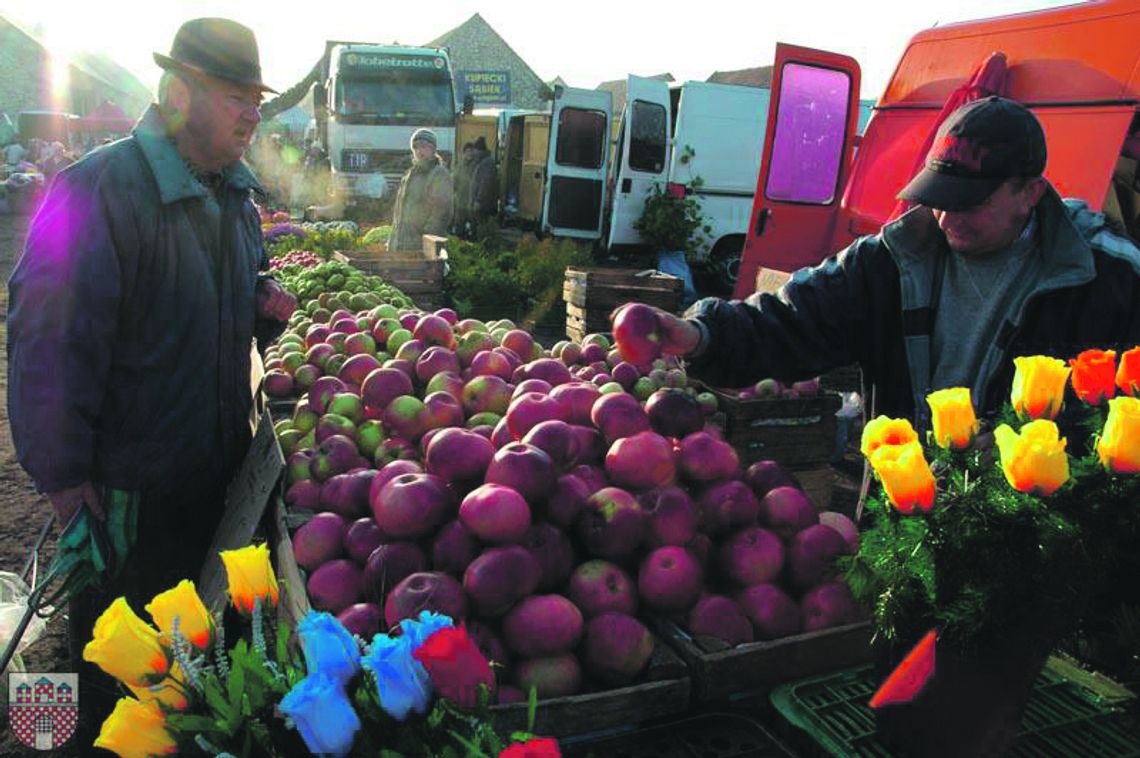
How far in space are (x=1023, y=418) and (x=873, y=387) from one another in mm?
1352

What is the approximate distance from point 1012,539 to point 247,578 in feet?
3.99

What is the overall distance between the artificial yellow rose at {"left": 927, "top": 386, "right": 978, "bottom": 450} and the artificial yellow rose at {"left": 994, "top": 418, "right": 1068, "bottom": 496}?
0.48 ft

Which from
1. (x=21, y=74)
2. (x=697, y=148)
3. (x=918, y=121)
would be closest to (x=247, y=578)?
(x=918, y=121)

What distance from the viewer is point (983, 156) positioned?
2.14 meters

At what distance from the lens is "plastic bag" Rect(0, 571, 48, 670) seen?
3.42m

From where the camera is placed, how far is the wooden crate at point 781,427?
4391 millimetres

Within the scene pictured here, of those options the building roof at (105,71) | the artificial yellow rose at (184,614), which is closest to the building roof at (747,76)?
the artificial yellow rose at (184,614)

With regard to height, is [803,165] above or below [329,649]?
above

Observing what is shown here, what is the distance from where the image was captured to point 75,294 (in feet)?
7.52

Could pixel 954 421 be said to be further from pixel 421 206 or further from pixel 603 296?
pixel 421 206

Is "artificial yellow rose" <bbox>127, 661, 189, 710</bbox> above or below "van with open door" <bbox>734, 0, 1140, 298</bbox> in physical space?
below

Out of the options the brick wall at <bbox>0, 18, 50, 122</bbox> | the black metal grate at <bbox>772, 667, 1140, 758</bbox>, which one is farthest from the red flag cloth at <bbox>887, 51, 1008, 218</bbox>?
the brick wall at <bbox>0, 18, 50, 122</bbox>

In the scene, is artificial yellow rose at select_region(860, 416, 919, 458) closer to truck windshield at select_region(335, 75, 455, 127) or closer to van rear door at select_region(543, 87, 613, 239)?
van rear door at select_region(543, 87, 613, 239)

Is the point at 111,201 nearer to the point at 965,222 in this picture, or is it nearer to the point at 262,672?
the point at 262,672
